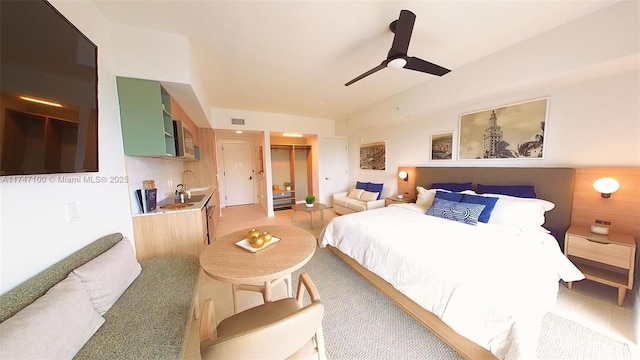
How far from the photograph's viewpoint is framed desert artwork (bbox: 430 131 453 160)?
3273 millimetres

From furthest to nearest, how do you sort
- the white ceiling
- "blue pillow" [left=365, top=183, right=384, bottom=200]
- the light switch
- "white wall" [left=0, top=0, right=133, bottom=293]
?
"blue pillow" [left=365, top=183, right=384, bottom=200]
the white ceiling
the light switch
"white wall" [left=0, top=0, right=133, bottom=293]

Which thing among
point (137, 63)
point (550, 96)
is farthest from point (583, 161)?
point (137, 63)

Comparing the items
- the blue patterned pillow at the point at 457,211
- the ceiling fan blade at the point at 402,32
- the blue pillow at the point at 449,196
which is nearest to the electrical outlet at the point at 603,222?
the blue patterned pillow at the point at 457,211

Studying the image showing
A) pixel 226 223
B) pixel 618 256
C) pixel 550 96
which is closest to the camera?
pixel 618 256

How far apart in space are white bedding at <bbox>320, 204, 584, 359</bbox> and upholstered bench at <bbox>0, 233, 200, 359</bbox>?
1.53 m

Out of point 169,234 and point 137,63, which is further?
point 169,234

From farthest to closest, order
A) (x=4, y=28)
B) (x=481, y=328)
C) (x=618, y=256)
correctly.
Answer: (x=618, y=256), (x=481, y=328), (x=4, y=28)

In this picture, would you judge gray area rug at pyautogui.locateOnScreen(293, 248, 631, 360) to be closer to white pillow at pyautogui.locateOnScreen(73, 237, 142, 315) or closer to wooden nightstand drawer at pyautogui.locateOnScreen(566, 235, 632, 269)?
wooden nightstand drawer at pyautogui.locateOnScreen(566, 235, 632, 269)

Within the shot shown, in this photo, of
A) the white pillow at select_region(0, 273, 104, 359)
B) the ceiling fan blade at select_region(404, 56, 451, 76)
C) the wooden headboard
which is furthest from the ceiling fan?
the white pillow at select_region(0, 273, 104, 359)

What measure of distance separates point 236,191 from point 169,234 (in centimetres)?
427

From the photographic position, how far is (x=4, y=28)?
32.4 inches

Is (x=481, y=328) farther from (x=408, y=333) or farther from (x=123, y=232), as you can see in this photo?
(x=123, y=232)

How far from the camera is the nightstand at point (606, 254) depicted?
5.53 feet

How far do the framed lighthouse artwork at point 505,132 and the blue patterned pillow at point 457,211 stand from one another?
3.20 feet
